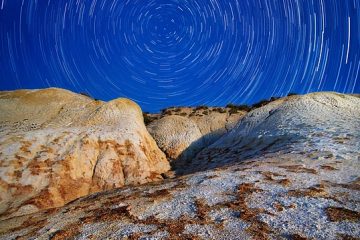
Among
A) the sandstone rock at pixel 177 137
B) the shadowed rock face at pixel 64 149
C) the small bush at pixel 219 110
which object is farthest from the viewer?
the small bush at pixel 219 110

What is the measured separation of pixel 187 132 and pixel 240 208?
115ft

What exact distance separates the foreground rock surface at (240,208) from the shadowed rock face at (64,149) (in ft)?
24.6

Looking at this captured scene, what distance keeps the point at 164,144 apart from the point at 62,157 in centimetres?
1961

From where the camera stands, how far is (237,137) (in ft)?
118

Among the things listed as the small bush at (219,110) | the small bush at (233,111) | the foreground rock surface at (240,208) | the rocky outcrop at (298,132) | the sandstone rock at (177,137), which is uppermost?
the small bush at (219,110)

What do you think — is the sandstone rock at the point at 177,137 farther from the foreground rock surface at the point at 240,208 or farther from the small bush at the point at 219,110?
the foreground rock surface at the point at 240,208

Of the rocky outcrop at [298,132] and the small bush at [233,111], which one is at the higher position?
the small bush at [233,111]

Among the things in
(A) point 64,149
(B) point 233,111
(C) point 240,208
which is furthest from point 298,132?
(B) point 233,111

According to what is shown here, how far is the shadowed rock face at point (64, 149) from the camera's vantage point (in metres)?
21.2

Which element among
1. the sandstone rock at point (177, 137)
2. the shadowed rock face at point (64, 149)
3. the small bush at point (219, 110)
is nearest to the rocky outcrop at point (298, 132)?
the sandstone rock at point (177, 137)

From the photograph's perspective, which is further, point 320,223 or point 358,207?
point 358,207

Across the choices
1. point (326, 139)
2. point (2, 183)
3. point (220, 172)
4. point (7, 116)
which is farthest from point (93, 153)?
point (326, 139)

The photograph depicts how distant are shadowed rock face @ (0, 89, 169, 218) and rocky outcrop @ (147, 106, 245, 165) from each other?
21.9 feet

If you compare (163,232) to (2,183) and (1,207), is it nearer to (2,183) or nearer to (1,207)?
(1,207)
